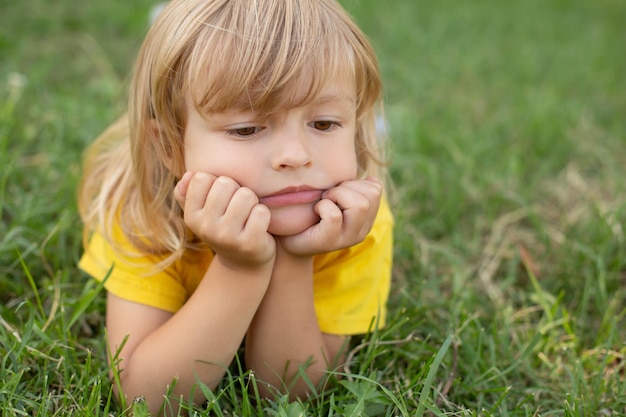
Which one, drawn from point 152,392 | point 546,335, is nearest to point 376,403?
point 152,392

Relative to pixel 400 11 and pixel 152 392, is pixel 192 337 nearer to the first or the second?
pixel 152 392

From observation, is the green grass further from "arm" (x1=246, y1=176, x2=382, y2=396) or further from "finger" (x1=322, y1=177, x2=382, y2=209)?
"finger" (x1=322, y1=177, x2=382, y2=209)

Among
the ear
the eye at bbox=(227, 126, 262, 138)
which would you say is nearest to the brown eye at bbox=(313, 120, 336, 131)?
the eye at bbox=(227, 126, 262, 138)

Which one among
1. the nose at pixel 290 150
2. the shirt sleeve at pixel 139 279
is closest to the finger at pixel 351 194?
the nose at pixel 290 150

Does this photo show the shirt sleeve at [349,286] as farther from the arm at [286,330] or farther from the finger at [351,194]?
the finger at [351,194]

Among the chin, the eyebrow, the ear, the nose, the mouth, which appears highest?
the eyebrow

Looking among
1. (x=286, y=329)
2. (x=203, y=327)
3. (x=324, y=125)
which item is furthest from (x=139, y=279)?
(x=324, y=125)

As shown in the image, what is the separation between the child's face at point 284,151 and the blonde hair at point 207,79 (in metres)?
0.04

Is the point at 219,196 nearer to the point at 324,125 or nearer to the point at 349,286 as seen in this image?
the point at 324,125

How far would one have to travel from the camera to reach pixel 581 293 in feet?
7.42

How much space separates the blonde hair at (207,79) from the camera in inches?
57.6

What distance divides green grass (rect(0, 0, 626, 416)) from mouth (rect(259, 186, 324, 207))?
1.36ft

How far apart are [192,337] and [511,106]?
2.56 meters

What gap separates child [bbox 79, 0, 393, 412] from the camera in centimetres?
148
